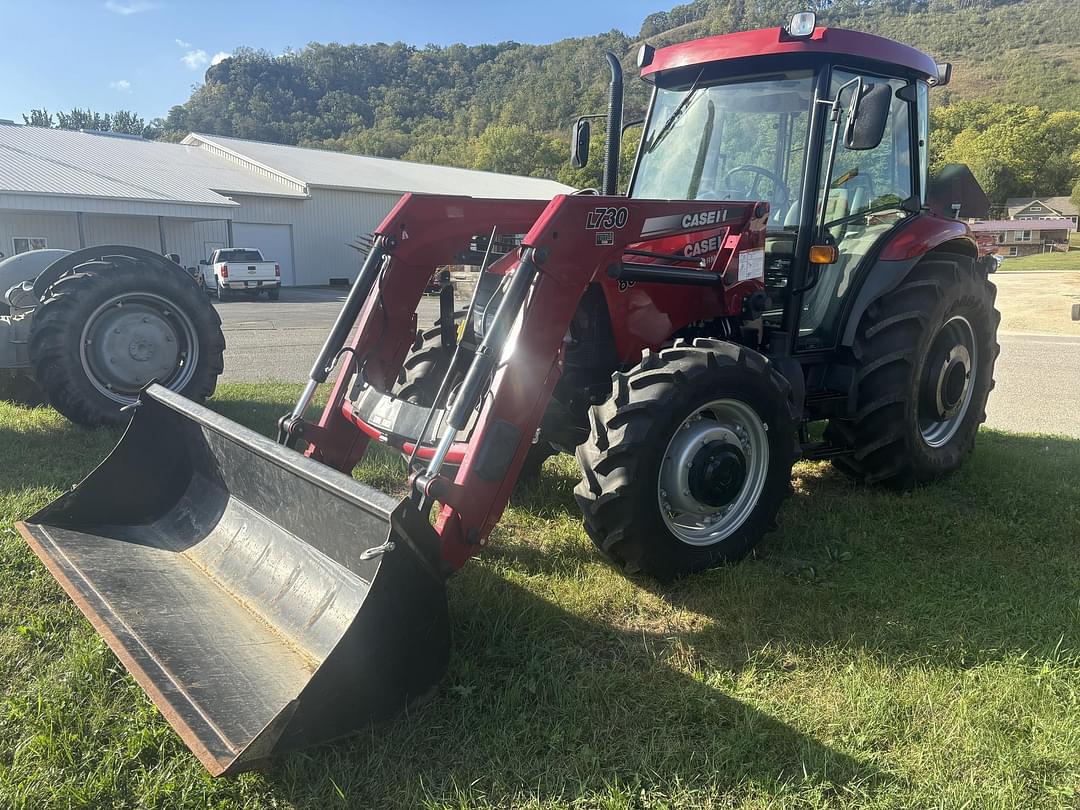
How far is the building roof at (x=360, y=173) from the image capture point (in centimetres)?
3186

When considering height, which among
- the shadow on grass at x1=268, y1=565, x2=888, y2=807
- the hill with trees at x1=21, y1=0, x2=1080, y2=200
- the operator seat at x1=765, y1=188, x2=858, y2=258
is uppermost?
the hill with trees at x1=21, y1=0, x2=1080, y2=200

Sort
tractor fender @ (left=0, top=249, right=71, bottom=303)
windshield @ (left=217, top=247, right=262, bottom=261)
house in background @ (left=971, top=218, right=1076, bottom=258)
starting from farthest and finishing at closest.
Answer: house in background @ (left=971, top=218, right=1076, bottom=258)
windshield @ (left=217, top=247, right=262, bottom=261)
tractor fender @ (left=0, top=249, right=71, bottom=303)

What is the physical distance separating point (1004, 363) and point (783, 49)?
340 inches

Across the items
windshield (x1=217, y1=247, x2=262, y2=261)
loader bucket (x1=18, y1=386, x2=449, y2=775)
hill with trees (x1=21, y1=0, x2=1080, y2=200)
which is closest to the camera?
loader bucket (x1=18, y1=386, x2=449, y2=775)

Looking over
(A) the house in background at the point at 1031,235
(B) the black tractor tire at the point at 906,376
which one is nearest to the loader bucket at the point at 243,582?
(B) the black tractor tire at the point at 906,376

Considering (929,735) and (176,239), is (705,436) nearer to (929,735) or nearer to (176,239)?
(929,735)

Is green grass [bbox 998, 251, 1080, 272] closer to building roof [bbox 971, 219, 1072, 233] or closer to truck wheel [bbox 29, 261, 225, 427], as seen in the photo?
building roof [bbox 971, 219, 1072, 233]

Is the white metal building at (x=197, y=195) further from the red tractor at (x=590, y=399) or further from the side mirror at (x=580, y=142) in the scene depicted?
the red tractor at (x=590, y=399)

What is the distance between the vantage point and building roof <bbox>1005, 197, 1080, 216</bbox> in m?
51.2

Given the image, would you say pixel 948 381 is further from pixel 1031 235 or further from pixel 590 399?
pixel 1031 235

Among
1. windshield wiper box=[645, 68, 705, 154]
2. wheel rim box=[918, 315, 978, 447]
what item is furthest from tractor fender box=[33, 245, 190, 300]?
wheel rim box=[918, 315, 978, 447]

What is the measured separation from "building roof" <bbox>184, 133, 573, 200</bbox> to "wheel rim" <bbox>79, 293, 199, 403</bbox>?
23271mm

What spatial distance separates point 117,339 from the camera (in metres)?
5.65

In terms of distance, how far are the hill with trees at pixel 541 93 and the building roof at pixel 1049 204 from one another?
3.20 ft
